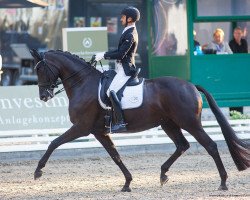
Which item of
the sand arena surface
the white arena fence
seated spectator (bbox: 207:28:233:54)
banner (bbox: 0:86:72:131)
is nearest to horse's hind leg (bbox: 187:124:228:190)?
the sand arena surface

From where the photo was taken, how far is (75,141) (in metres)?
15.2

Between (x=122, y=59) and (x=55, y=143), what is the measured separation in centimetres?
140

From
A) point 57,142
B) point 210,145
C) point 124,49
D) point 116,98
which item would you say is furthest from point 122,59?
point 210,145

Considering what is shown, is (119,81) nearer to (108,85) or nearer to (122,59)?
(108,85)

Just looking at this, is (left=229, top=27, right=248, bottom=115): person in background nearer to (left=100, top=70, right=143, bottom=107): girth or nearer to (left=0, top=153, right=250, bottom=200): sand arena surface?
(left=0, top=153, right=250, bottom=200): sand arena surface

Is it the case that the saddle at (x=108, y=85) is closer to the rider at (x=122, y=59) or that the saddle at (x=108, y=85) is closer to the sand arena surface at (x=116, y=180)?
the rider at (x=122, y=59)

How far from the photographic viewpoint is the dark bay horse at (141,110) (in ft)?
36.4

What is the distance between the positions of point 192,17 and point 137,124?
6.12 metres

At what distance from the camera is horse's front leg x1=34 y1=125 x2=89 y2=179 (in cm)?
1102

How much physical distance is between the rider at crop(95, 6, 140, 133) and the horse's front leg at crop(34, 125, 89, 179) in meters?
Result: 0.47

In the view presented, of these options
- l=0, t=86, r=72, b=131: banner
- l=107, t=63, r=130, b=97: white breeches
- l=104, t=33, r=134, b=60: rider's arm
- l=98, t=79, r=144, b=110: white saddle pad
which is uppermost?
l=104, t=33, r=134, b=60: rider's arm

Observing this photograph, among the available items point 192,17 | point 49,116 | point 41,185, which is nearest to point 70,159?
point 49,116

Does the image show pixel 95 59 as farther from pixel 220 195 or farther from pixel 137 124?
pixel 220 195

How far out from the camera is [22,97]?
15.4 metres
